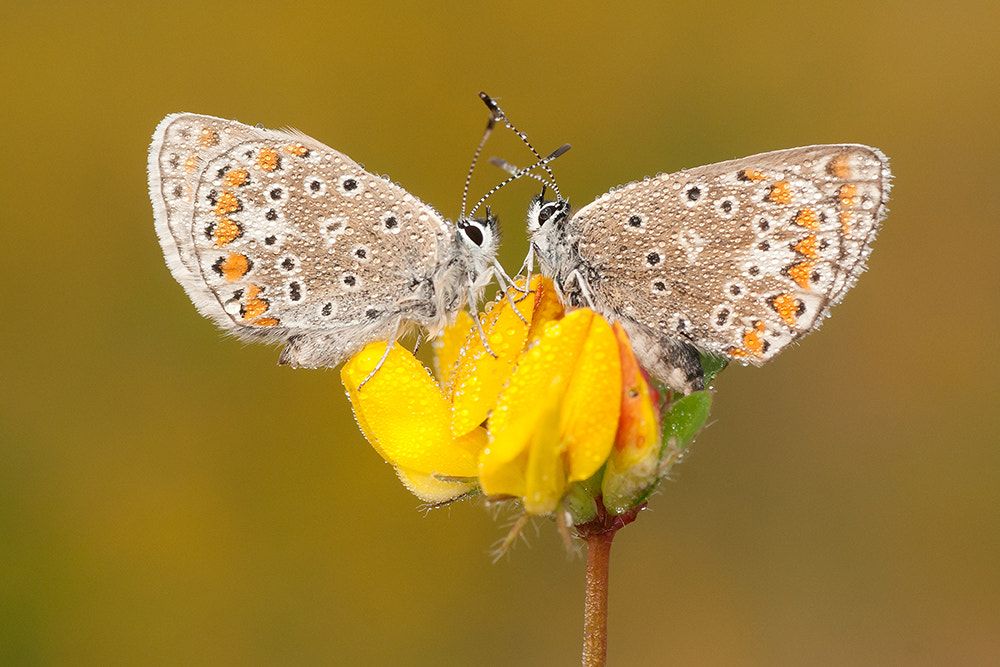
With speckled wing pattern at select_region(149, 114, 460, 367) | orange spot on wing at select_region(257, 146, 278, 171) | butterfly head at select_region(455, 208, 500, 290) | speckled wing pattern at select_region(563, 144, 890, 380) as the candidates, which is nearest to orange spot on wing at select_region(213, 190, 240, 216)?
speckled wing pattern at select_region(149, 114, 460, 367)

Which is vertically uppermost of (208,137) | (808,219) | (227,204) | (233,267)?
(208,137)

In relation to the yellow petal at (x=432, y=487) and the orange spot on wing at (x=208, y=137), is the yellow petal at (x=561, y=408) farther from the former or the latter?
the orange spot on wing at (x=208, y=137)

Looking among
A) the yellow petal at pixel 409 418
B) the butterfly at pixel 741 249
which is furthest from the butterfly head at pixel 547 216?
the yellow petal at pixel 409 418

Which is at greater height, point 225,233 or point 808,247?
point 225,233

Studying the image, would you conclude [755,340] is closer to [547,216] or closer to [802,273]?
[802,273]

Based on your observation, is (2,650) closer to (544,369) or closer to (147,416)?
(147,416)

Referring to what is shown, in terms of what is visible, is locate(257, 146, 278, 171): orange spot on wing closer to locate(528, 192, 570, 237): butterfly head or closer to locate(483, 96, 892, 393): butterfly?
locate(528, 192, 570, 237): butterfly head

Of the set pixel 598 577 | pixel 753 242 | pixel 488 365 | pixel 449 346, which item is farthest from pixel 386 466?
pixel 598 577
